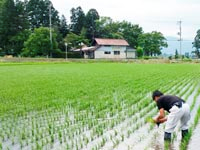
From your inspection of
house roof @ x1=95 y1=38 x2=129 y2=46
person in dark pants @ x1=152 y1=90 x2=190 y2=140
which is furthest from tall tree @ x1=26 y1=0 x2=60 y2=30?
person in dark pants @ x1=152 y1=90 x2=190 y2=140

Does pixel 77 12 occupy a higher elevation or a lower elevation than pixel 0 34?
higher

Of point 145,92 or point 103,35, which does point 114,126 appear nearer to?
point 145,92

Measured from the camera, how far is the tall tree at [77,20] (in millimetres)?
61981

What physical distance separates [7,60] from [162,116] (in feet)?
122

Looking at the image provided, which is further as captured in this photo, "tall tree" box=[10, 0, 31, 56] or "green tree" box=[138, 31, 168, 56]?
"green tree" box=[138, 31, 168, 56]

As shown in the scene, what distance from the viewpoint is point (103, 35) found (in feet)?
197

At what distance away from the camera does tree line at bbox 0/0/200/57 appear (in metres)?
44.2

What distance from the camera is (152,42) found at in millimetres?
55812

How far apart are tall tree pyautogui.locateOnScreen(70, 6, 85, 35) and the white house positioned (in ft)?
27.7

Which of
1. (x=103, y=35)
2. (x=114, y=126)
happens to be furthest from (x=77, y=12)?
(x=114, y=126)

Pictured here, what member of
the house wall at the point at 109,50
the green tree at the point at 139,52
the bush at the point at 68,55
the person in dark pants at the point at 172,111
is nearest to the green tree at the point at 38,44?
the bush at the point at 68,55

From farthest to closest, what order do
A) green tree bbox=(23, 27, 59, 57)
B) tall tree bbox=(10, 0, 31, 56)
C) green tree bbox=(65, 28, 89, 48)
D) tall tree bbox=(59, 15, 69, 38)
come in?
1. tall tree bbox=(59, 15, 69, 38)
2. green tree bbox=(65, 28, 89, 48)
3. tall tree bbox=(10, 0, 31, 56)
4. green tree bbox=(23, 27, 59, 57)

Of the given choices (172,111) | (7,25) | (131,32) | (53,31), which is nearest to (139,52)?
(131,32)

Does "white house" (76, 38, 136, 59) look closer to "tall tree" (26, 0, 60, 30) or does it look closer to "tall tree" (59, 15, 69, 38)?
"tall tree" (59, 15, 69, 38)
